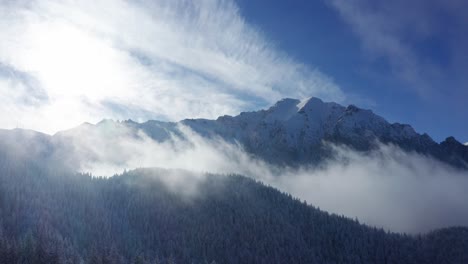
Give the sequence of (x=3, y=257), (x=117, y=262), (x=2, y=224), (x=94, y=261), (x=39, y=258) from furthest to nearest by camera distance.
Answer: (x=2, y=224) < (x=117, y=262) < (x=94, y=261) < (x=39, y=258) < (x=3, y=257)

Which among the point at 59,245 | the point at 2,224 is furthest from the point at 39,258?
the point at 2,224

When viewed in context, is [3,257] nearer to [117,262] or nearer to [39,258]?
[39,258]


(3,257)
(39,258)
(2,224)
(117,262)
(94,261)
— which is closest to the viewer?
(3,257)

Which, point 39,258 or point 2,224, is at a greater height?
point 39,258

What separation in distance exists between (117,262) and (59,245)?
28.6 meters

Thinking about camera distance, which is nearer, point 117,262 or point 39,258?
point 39,258

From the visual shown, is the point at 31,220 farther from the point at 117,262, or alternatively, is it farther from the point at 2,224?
the point at 117,262

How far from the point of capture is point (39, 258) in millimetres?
137875

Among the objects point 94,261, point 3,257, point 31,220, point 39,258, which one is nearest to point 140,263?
point 94,261

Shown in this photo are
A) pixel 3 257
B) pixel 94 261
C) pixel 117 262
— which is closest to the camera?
pixel 3 257

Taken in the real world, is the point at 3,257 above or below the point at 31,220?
above

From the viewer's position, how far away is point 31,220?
19500 cm

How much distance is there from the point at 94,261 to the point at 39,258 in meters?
19.9

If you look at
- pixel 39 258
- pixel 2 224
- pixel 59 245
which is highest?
pixel 39 258
